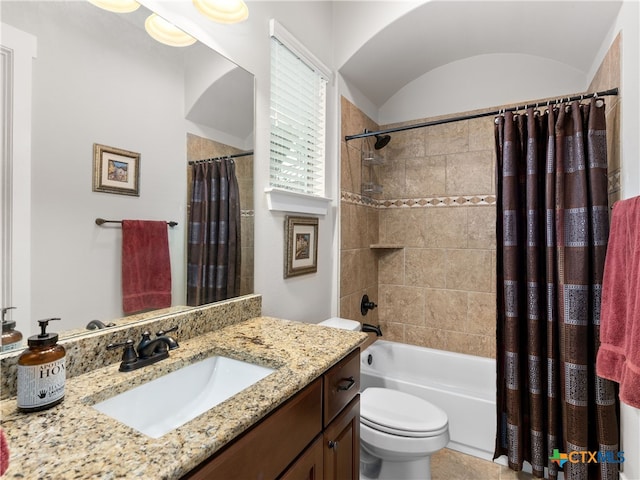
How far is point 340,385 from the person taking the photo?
1.10 m

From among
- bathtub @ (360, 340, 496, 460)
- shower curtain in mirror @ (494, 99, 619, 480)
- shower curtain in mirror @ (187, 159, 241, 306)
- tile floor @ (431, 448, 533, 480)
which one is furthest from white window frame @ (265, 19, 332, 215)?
tile floor @ (431, 448, 533, 480)

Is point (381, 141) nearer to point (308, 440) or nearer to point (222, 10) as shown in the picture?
point (222, 10)

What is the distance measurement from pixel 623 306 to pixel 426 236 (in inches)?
57.4

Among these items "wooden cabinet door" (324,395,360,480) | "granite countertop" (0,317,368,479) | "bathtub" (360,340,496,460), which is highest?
"granite countertop" (0,317,368,479)

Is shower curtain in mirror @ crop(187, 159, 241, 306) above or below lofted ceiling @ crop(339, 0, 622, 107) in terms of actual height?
below

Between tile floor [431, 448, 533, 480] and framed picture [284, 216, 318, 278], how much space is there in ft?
4.43

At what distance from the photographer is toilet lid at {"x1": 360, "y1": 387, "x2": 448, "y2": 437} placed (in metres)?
1.54

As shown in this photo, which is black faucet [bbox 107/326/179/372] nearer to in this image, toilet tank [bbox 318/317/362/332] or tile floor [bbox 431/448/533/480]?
toilet tank [bbox 318/317/362/332]

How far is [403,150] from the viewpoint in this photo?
2742 millimetres

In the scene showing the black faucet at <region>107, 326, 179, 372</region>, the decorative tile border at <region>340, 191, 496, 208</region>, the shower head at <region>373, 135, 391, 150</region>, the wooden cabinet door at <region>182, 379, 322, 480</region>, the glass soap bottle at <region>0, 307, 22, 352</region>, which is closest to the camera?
the wooden cabinet door at <region>182, 379, 322, 480</region>

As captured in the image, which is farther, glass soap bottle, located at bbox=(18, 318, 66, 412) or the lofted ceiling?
the lofted ceiling

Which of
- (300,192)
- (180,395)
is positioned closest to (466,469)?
(180,395)

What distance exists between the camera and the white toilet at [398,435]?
152 centimetres

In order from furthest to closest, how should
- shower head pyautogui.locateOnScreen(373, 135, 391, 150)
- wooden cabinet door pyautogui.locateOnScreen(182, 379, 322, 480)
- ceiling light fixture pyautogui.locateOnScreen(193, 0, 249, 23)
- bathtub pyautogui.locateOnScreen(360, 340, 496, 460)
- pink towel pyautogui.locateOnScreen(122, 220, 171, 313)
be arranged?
shower head pyautogui.locateOnScreen(373, 135, 391, 150)
bathtub pyautogui.locateOnScreen(360, 340, 496, 460)
ceiling light fixture pyautogui.locateOnScreen(193, 0, 249, 23)
pink towel pyautogui.locateOnScreen(122, 220, 171, 313)
wooden cabinet door pyautogui.locateOnScreen(182, 379, 322, 480)
